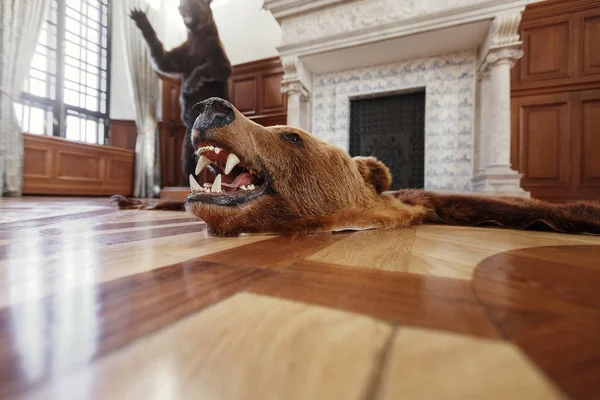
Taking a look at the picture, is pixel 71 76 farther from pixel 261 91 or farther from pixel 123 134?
pixel 261 91

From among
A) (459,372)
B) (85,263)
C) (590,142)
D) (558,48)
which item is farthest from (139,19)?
(590,142)

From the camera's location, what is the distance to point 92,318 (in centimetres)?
33

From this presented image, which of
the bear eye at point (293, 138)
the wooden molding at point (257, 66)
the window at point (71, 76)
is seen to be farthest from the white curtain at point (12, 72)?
the bear eye at point (293, 138)

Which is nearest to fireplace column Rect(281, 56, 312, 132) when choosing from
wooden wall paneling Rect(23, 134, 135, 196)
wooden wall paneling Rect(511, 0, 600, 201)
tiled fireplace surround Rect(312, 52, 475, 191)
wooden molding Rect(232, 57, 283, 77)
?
tiled fireplace surround Rect(312, 52, 475, 191)

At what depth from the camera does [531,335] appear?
0.29m

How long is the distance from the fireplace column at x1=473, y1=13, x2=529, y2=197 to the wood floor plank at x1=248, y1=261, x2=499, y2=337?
3845mm

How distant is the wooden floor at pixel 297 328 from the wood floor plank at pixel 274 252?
0.04ft

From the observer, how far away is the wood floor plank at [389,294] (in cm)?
33

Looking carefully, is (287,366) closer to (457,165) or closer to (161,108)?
(457,165)

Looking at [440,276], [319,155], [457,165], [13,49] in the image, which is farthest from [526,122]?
[13,49]

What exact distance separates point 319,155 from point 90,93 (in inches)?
289

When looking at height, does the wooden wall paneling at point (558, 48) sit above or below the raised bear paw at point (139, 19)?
below

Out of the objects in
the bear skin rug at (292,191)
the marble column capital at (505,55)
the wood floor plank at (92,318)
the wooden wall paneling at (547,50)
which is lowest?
the wood floor plank at (92,318)

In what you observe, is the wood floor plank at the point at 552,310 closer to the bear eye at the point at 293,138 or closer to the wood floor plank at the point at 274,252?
the wood floor plank at the point at 274,252
